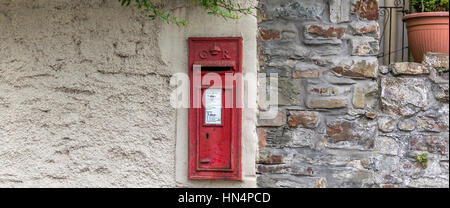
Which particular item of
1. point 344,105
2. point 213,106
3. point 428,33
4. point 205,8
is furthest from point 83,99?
point 428,33

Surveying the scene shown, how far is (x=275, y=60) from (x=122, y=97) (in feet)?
3.44

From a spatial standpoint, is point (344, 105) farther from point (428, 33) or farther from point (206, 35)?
point (206, 35)

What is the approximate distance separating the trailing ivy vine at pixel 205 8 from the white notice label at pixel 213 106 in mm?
469

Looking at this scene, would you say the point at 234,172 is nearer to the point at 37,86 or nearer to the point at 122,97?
the point at 122,97

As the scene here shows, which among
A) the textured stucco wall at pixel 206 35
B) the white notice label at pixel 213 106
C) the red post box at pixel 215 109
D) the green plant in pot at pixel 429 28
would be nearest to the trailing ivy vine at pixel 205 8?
the textured stucco wall at pixel 206 35

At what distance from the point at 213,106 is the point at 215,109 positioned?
0.08ft

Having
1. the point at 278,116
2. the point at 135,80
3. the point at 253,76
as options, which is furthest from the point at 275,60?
the point at 135,80

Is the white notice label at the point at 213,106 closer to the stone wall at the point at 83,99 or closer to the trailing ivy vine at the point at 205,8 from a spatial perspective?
the stone wall at the point at 83,99

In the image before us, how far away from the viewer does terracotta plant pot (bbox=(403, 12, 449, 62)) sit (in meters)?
2.81

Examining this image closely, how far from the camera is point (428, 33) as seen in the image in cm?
284

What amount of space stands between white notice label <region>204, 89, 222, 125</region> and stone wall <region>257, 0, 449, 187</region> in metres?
0.28

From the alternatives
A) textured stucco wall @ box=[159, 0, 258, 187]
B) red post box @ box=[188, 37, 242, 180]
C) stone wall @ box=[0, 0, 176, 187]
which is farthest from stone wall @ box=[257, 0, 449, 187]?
stone wall @ box=[0, 0, 176, 187]

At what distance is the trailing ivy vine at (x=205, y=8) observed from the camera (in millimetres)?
2602

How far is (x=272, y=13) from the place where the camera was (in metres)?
2.70
